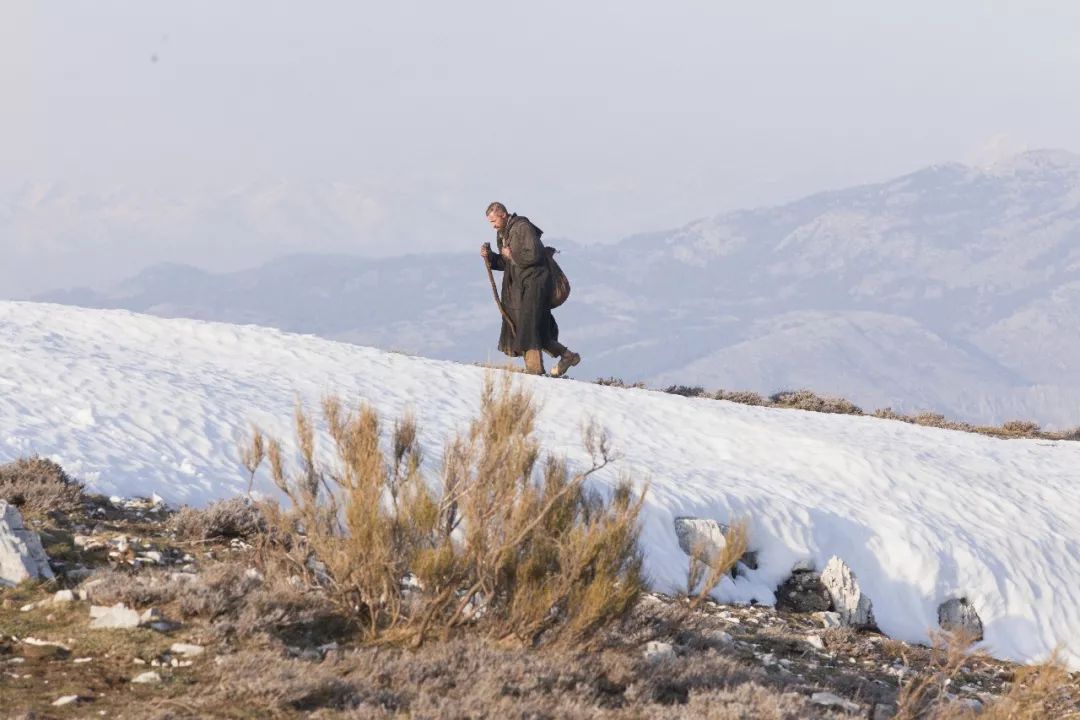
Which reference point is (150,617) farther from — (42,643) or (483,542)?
(483,542)

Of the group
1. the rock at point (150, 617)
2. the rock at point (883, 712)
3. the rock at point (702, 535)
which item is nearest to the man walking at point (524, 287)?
the rock at point (702, 535)

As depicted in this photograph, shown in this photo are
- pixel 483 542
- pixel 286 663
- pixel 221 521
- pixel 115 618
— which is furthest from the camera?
pixel 221 521

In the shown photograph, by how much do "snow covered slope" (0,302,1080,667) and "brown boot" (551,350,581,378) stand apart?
1.61ft

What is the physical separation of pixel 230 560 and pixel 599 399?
9.87 meters

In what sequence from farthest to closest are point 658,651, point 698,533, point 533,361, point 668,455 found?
point 533,361 < point 668,455 < point 698,533 < point 658,651

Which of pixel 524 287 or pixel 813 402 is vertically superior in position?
pixel 524 287

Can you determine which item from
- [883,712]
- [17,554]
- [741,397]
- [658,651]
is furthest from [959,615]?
[741,397]

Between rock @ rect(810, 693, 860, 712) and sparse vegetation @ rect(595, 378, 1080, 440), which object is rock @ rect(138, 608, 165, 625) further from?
sparse vegetation @ rect(595, 378, 1080, 440)

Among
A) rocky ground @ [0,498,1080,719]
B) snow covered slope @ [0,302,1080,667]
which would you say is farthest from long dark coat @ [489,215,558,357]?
rocky ground @ [0,498,1080,719]

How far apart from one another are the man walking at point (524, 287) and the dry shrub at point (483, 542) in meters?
9.95

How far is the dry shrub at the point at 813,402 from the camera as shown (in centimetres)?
2448

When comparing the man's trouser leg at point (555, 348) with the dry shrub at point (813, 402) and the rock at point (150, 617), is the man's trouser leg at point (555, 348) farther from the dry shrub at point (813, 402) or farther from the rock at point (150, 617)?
the rock at point (150, 617)

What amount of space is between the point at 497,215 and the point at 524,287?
1.17 meters

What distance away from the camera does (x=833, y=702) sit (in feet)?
21.6
